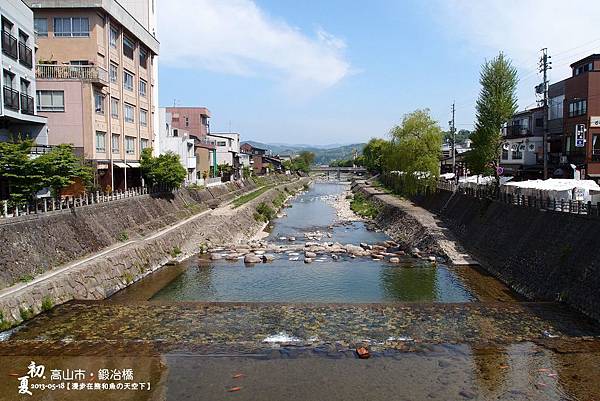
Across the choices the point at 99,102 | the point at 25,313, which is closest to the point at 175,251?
the point at 99,102

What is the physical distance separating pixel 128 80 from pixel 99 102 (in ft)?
24.2

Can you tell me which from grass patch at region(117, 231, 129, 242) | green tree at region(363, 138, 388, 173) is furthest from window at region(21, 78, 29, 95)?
green tree at region(363, 138, 388, 173)

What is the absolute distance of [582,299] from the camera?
1842 cm

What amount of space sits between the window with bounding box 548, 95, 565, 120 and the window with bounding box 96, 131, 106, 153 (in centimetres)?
3562

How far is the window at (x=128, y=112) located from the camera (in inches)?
1603

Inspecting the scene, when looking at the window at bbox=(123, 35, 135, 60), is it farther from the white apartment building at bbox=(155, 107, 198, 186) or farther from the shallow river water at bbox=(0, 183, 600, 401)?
the shallow river water at bbox=(0, 183, 600, 401)

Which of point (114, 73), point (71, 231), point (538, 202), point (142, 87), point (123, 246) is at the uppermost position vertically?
point (142, 87)

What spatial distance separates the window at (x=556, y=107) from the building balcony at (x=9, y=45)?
38.6 metres

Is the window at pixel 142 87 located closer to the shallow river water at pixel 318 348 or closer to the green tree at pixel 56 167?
the green tree at pixel 56 167

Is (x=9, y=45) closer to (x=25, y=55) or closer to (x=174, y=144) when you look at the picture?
(x=25, y=55)

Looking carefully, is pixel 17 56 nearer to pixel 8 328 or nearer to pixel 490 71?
pixel 8 328

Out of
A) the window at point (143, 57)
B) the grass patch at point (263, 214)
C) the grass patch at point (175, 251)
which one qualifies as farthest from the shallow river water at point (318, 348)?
the window at point (143, 57)

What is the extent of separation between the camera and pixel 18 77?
27359 mm

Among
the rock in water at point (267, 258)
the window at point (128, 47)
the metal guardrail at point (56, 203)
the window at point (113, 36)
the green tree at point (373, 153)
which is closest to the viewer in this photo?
the metal guardrail at point (56, 203)
